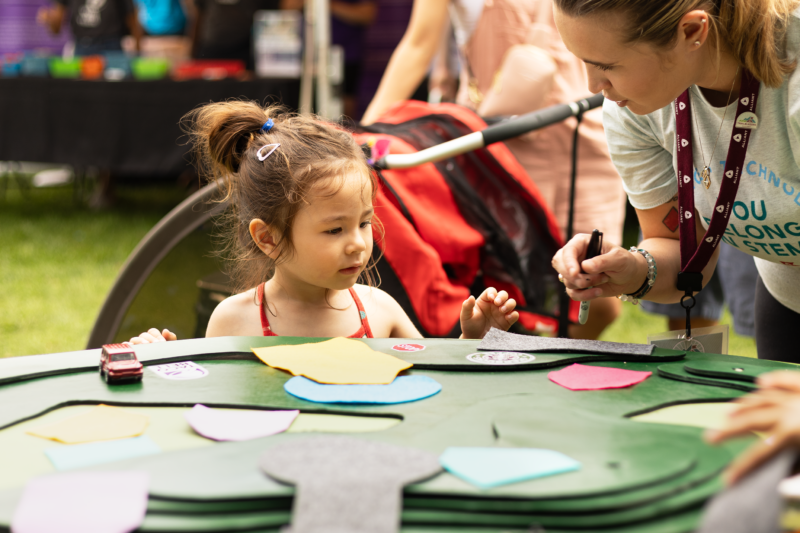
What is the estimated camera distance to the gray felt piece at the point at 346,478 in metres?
0.62

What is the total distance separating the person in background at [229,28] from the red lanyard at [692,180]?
429cm

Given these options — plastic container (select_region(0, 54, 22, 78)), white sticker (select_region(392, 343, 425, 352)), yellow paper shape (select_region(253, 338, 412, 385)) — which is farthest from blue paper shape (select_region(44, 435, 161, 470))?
plastic container (select_region(0, 54, 22, 78))

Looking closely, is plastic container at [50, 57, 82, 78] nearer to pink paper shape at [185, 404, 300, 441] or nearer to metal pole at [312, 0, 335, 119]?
metal pole at [312, 0, 335, 119]

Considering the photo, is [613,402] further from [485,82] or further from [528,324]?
[485,82]

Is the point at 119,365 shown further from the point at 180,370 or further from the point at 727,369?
the point at 727,369

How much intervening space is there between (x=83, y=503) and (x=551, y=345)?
0.66m

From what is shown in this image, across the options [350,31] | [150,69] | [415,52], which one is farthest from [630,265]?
[150,69]

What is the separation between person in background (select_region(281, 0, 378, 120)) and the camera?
4742mm

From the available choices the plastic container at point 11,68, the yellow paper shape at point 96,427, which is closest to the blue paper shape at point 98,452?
the yellow paper shape at point 96,427

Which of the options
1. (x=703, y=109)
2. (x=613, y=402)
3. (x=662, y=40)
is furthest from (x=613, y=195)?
(x=613, y=402)

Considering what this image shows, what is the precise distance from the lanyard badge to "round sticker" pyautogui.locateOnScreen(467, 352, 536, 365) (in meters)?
0.31

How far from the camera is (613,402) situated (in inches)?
34.7

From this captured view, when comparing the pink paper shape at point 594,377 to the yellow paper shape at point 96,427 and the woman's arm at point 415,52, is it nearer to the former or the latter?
the yellow paper shape at point 96,427

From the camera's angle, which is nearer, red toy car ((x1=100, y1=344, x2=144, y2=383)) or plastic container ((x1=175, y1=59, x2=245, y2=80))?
red toy car ((x1=100, y1=344, x2=144, y2=383))
